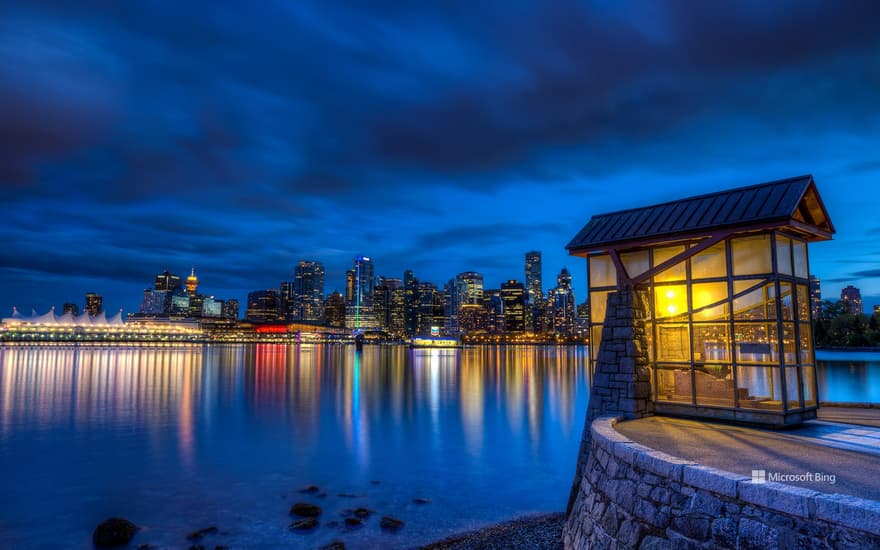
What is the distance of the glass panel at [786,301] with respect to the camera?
12290mm

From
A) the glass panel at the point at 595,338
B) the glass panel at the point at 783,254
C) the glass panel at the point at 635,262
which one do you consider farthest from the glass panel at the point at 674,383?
the glass panel at the point at 783,254

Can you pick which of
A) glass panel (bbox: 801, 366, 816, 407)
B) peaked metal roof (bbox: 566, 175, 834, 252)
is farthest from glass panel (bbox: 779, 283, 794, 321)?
glass panel (bbox: 801, 366, 816, 407)

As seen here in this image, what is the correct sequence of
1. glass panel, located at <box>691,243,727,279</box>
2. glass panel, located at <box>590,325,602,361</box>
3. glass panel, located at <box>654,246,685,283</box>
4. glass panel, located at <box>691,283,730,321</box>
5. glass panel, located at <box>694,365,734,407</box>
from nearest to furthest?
glass panel, located at <box>694,365,734,407</box> → glass panel, located at <box>691,283,730,321</box> → glass panel, located at <box>691,243,727,279</box> → glass panel, located at <box>654,246,685,283</box> → glass panel, located at <box>590,325,602,361</box>

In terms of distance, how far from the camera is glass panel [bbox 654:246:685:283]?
13.5 metres

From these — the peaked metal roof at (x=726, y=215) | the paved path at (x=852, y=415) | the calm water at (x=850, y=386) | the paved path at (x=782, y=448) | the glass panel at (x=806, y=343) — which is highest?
the peaked metal roof at (x=726, y=215)

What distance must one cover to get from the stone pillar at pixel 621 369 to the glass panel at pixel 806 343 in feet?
12.1

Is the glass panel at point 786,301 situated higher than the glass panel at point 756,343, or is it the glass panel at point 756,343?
the glass panel at point 786,301

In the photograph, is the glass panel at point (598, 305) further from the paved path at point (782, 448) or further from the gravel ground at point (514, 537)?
the gravel ground at point (514, 537)

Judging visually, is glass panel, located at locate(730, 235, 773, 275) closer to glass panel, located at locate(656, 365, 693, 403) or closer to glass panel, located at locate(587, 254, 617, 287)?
glass panel, located at locate(656, 365, 693, 403)

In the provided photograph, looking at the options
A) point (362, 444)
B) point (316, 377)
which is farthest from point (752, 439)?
point (316, 377)

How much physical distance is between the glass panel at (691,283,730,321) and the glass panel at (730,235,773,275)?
593mm

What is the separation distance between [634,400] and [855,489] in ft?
19.6

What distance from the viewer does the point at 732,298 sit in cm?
1242

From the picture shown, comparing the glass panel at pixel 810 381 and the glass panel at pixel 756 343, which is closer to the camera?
the glass panel at pixel 756 343
